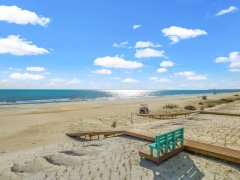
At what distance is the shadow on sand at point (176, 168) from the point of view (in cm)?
759

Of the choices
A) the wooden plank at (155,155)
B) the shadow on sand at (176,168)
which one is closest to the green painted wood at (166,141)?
the wooden plank at (155,155)

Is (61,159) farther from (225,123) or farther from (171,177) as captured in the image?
(225,123)

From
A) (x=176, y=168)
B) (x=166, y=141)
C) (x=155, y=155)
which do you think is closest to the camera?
(x=176, y=168)

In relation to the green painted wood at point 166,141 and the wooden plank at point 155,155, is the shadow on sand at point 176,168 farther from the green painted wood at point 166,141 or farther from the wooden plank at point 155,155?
the green painted wood at point 166,141

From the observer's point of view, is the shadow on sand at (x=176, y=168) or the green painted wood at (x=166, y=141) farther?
the green painted wood at (x=166, y=141)

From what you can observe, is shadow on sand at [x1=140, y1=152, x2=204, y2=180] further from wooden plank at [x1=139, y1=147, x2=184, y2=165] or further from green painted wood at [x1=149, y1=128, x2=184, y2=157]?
green painted wood at [x1=149, y1=128, x2=184, y2=157]

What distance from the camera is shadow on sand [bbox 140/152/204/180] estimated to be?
24.9 feet

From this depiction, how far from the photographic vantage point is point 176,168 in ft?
26.8

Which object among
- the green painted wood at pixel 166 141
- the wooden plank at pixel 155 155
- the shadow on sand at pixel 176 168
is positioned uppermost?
the green painted wood at pixel 166 141

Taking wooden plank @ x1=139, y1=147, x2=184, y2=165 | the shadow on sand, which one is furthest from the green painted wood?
the shadow on sand

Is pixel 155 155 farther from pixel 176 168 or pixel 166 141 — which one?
pixel 176 168

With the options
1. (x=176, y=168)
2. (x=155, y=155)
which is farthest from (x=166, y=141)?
(x=176, y=168)

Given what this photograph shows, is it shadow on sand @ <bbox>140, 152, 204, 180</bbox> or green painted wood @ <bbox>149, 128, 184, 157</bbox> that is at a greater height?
green painted wood @ <bbox>149, 128, 184, 157</bbox>

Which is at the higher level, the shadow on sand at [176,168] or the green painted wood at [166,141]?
the green painted wood at [166,141]
